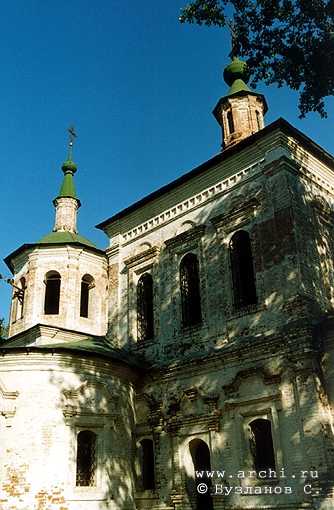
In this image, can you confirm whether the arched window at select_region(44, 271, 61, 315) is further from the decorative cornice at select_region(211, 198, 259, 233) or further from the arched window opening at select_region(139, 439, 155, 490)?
the decorative cornice at select_region(211, 198, 259, 233)

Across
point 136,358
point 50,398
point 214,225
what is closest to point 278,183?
point 214,225

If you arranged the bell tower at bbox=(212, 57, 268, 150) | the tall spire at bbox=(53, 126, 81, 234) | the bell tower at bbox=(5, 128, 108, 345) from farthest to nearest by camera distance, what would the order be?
the tall spire at bbox=(53, 126, 81, 234) < the bell tower at bbox=(5, 128, 108, 345) < the bell tower at bbox=(212, 57, 268, 150)

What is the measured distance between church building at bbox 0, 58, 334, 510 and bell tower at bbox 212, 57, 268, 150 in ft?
9.37

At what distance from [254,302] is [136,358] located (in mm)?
4040

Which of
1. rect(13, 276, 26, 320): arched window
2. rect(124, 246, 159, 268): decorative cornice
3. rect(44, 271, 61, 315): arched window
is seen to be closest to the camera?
rect(124, 246, 159, 268): decorative cornice

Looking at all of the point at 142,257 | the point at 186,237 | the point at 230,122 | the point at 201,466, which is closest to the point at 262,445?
the point at 201,466

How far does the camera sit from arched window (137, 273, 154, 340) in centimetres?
1503

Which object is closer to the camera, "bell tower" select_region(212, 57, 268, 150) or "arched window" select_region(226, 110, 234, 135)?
"bell tower" select_region(212, 57, 268, 150)

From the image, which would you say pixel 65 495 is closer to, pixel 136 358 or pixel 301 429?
pixel 136 358

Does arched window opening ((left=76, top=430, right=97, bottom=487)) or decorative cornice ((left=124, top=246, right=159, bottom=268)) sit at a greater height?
decorative cornice ((left=124, top=246, right=159, bottom=268))

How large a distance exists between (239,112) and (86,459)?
36.5 feet

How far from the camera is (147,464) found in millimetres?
13523

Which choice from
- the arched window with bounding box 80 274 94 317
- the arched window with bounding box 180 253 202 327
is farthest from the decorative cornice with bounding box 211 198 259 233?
the arched window with bounding box 80 274 94 317

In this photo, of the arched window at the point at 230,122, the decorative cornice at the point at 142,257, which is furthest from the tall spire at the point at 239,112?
the decorative cornice at the point at 142,257
